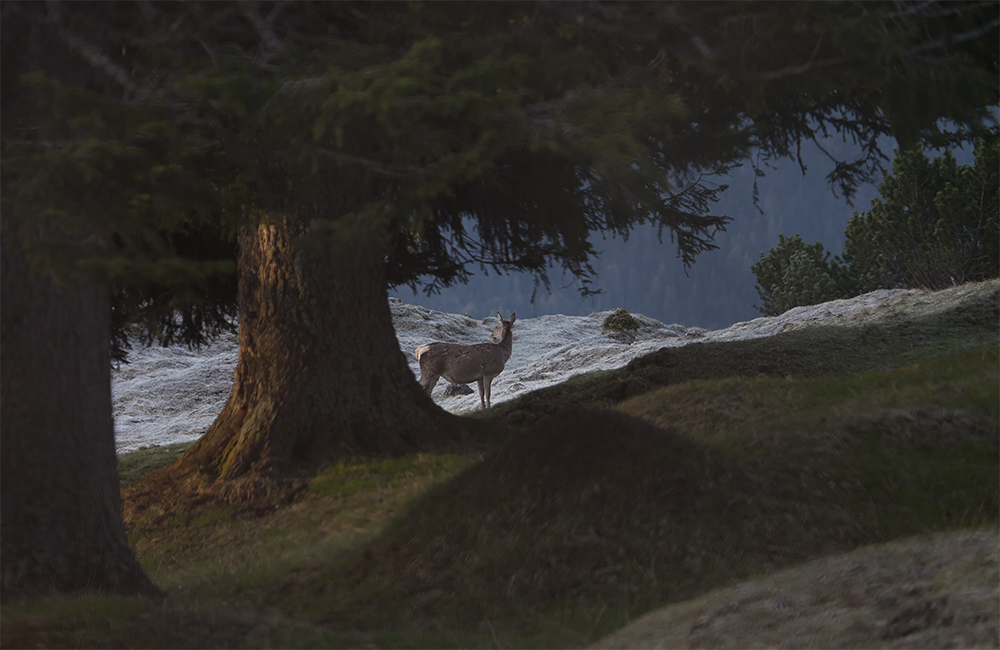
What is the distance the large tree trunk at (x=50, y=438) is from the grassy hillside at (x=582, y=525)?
50 cm

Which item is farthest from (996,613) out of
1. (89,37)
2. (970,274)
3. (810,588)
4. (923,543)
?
(970,274)

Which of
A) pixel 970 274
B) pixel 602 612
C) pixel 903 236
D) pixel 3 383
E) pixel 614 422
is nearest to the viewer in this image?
pixel 602 612

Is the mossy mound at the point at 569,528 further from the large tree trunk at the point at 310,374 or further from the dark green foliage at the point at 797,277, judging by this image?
the dark green foliage at the point at 797,277

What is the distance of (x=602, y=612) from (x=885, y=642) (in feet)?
6.77

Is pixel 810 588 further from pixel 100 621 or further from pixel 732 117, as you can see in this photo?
pixel 732 117

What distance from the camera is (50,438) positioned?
19.2ft

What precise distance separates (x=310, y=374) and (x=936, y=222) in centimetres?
2263

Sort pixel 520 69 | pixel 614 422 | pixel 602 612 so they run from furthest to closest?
1. pixel 614 422
2. pixel 602 612
3. pixel 520 69

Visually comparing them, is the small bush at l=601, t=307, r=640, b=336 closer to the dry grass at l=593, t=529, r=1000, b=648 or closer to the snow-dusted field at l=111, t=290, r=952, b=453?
the snow-dusted field at l=111, t=290, r=952, b=453

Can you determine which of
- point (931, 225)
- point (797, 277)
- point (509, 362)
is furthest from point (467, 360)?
point (797, 277)

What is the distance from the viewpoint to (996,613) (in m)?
3.60

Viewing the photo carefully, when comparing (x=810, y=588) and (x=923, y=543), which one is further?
(x=923, y=543)

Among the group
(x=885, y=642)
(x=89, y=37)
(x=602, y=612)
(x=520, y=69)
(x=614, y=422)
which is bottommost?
(x=602, y=612)

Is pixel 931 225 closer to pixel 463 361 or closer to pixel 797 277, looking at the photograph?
pixel 797 277
